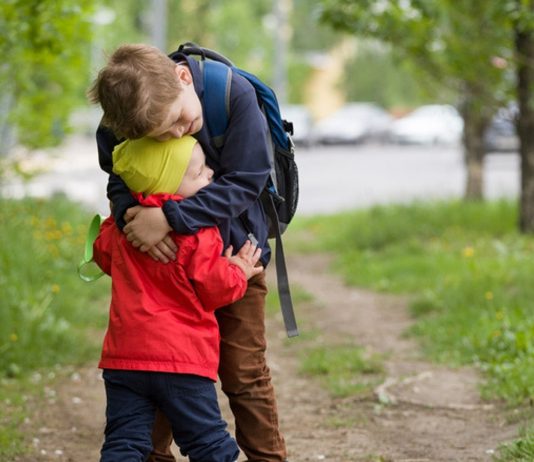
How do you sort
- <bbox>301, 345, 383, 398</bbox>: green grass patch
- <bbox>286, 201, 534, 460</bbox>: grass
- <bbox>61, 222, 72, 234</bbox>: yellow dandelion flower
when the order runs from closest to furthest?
<bbox>301, 345, 383, 398</bbox>: green grass patch, <bbox>286, 201, 534, 460</bbox>: grass, <bbox>61, 222, 72, 234</bbox>: yellow dandelion flower

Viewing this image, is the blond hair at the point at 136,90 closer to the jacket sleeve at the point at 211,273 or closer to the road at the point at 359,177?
the jacket sleeve at the point at 211,273

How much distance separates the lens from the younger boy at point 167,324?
10.8 feet

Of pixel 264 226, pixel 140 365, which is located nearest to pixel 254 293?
pixel 264 226

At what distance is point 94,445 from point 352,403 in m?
1.25

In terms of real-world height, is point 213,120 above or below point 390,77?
above

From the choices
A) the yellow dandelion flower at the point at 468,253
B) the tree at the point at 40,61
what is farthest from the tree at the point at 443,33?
the tree at the point at 40,61

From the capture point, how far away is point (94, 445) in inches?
186

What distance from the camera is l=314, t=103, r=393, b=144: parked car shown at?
39.2 metres

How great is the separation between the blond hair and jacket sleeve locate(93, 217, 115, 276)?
1.32 ft

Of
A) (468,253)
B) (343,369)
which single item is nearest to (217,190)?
(343,369)

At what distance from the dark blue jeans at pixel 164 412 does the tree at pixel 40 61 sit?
3271 mm

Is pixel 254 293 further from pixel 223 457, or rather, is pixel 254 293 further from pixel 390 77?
pixel 390 77

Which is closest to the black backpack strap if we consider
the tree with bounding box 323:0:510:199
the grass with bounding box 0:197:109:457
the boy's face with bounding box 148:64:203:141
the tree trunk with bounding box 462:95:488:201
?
the boy's face with bounding box 148:64:203:141

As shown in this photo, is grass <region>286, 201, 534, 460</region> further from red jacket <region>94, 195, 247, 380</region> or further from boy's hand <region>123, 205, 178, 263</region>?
boy's hand <region>123, 205, 178, 263</region>
